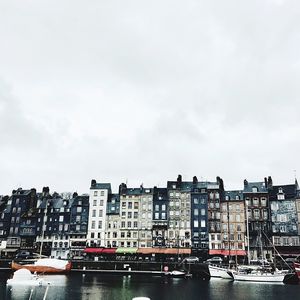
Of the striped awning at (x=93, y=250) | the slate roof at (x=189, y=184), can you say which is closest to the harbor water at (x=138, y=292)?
the striped awning at (x=93, y=250)

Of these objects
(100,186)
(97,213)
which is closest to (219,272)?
(97,213)

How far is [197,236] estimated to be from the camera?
9769 centimetres

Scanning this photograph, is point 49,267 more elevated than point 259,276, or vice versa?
point 49,267

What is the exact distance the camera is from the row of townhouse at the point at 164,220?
9450cm

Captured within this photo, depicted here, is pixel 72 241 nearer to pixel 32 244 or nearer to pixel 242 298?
pixel 32 244

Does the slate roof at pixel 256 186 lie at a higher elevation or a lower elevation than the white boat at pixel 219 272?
higher

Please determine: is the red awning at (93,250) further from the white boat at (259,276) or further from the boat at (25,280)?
the white boat at (259,276)

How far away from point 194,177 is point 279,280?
41531 millimetres

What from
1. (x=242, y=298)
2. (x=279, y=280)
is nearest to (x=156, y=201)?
(x=279, y=280)

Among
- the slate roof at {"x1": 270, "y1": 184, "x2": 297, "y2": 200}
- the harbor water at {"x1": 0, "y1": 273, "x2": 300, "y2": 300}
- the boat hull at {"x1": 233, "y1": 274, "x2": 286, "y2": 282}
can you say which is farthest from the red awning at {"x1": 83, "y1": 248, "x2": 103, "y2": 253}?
the slate roof at {"x1": 270, "y1": 184, "x2": 297, "y2": 200}

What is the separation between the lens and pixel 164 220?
330 feet

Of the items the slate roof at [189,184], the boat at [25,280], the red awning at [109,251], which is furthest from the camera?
the slate roof at [189,184]

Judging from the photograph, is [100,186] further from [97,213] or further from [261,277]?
[261,277]

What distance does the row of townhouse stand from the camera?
94500 millimetres
